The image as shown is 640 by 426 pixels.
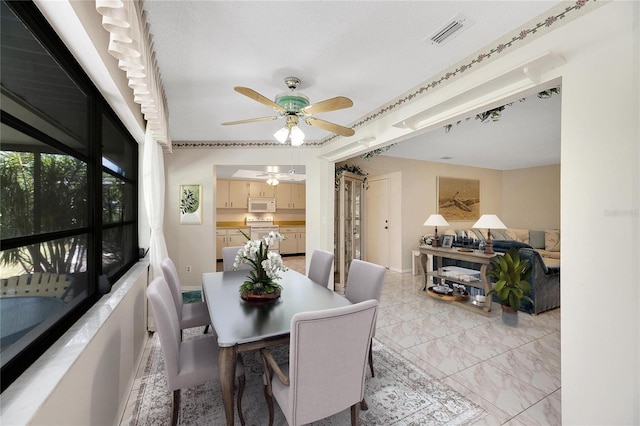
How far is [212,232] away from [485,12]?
435cm

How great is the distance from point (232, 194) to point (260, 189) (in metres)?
0.80

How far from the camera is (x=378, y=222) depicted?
256 inches

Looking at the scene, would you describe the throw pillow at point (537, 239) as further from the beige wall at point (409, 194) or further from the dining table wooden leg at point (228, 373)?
the dining table wooden leg at point (228, 373)

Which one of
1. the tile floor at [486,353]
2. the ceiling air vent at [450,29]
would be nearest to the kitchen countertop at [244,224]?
the tile floor at [486,353]

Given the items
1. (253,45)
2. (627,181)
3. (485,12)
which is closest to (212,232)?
(253,45)

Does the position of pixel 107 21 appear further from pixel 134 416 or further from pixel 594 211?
pixel 594 211

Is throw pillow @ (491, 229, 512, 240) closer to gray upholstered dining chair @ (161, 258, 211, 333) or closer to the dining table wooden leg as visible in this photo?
gray upholstered dining chair @ (161, 258, 211, 333)

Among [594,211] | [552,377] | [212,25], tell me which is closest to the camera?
[594,211]

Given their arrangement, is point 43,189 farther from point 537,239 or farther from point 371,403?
point 537,239

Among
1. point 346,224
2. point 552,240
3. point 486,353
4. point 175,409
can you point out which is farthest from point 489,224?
point 175,409

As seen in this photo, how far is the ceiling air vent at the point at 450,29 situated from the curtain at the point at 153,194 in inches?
106

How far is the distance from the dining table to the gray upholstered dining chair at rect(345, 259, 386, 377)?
0.96 feet

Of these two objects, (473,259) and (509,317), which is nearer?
(509,317)

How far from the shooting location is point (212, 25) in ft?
5.62
